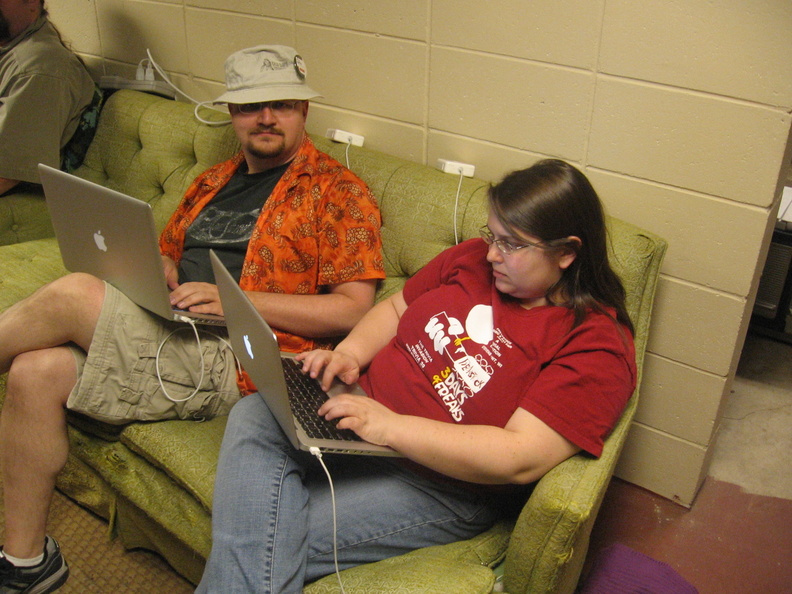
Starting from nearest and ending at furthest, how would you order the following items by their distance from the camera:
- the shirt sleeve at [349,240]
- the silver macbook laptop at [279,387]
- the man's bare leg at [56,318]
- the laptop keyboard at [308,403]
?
the silver macbook laptop at [279,387] < the laptop keyboard at [308,403] < the man's bare leg at [56,318] < the shirt sleeve at [349,240]

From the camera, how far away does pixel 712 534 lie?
193 centimetres

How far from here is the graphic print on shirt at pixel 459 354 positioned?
4.44ft

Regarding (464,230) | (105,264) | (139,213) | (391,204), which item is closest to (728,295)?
(464,230)

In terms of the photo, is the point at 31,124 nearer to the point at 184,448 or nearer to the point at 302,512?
the point at 184,448

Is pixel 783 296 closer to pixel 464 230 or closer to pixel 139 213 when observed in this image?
pixel 464 230

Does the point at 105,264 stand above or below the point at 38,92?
below

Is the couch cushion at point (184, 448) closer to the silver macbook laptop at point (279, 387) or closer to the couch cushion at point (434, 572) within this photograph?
the silver macbook laptop at point (279, 387)

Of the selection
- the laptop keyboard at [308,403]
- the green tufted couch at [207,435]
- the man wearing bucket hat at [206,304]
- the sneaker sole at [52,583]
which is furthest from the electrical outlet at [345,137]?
the sneaker sole at [52,583]

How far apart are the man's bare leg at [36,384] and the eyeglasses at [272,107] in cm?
57

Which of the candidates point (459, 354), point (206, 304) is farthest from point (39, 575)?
point (459, 354)

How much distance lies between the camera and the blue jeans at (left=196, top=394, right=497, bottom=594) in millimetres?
1257

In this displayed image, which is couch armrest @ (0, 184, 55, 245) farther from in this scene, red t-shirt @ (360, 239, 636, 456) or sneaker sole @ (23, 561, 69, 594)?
red t-shirt @ (360, 239, 636, 456)

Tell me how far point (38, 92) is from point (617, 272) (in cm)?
187

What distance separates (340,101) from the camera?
2199mm
